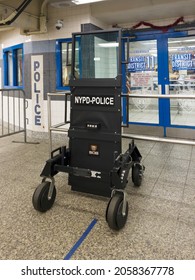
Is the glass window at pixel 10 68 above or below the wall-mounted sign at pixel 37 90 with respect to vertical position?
above

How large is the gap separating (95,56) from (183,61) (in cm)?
194

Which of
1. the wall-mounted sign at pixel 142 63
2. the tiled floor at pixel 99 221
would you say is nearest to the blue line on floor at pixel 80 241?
the tiled floor at pixel 99 221

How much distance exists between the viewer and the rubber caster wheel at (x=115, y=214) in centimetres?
221

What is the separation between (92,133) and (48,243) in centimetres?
118

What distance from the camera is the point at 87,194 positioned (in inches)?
120

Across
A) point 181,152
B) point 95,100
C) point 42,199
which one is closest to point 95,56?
point 181,152

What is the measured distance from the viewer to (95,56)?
5.48 m

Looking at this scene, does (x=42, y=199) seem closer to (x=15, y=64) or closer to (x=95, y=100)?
(x=95, y=100)

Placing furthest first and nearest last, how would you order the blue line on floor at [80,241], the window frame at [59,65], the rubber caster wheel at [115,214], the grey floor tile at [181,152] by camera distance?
the window frame at [59,65] → the grey floor tile at [181,152] → the rubber caster wheel at [115,214] → the blue line on floor at [80,241]

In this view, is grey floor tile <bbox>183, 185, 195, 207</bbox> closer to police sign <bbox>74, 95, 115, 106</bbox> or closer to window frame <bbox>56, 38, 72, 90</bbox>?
police sign <bbox>74, 95, 115, 106</bbox>

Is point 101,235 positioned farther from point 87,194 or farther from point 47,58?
point 47,58

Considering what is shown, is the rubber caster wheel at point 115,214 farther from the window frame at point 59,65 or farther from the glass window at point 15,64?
the glass window at point 15,64

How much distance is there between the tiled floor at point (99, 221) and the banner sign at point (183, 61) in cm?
269

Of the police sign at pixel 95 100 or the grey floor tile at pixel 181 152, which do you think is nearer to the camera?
the police sign at pixel 95 100
